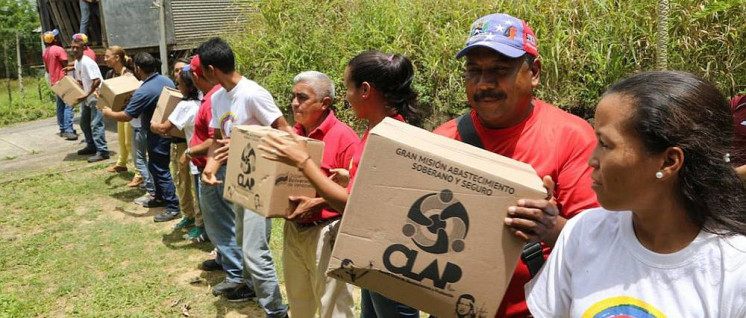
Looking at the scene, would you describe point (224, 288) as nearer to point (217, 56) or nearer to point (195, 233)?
point (195, 233)

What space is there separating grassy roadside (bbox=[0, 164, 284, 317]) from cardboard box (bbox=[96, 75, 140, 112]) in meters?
1.10

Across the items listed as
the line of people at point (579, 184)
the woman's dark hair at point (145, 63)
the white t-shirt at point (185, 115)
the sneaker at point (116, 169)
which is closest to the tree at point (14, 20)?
the sneaker at point (116, 169)

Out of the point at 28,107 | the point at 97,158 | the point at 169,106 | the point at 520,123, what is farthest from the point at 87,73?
the point at 520,123

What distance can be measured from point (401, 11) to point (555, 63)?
226 cm

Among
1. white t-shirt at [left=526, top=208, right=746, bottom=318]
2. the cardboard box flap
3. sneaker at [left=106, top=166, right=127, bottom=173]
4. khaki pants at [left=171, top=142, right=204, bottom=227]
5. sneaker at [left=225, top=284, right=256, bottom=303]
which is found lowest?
sneaker at [left=225, top=284, right=256, bottom=303]

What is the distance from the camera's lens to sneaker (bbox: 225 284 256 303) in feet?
13.0

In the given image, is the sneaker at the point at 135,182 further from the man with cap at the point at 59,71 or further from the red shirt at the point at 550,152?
the red shirt at the point at 550,152

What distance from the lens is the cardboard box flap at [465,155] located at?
1.44m

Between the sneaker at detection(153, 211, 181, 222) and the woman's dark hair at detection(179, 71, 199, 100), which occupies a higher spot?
the woman's dark hair at detection(179, 71, 199, 100)

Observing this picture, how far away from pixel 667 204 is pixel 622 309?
24 centimetres

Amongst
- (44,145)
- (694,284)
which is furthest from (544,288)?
(44,145)

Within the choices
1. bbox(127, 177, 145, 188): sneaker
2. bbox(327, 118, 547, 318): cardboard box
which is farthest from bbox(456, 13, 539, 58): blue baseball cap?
bbox(127, 177, 145, 188): sneaker

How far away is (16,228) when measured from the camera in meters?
5.68

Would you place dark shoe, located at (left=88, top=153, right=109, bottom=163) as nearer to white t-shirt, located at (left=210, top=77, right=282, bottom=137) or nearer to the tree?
white t-shirt, located at (left=210, top=77, right=282, bottom=137)
